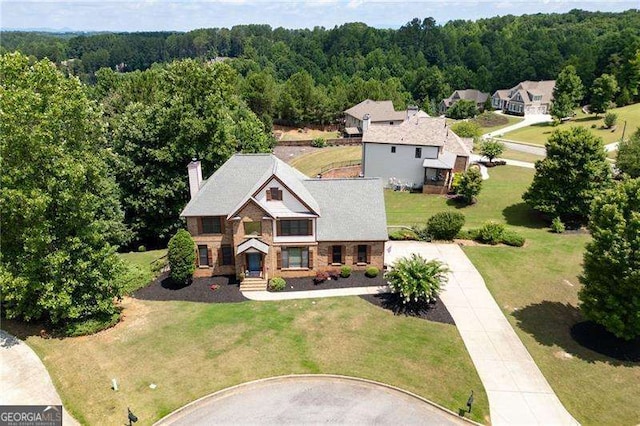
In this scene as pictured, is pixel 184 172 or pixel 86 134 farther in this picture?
pixel 184 172

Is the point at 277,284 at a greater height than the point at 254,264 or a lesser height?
lesser

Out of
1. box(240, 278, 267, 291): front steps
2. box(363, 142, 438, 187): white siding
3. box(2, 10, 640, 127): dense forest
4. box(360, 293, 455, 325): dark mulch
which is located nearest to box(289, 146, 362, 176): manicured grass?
box(363, 142, 438, 187): white siding

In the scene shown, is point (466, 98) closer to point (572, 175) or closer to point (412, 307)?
point (572, 175)

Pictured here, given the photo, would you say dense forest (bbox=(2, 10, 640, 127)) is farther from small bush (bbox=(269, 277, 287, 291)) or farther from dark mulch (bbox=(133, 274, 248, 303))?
small bush (bbox=(269, 277, 287, 291))

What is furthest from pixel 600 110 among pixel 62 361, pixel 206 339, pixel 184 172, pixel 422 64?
pixel 62 361

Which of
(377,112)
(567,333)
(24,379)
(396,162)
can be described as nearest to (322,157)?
(396,162)

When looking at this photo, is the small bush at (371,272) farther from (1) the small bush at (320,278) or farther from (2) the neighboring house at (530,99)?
(2) the neighboring house at (530,99)

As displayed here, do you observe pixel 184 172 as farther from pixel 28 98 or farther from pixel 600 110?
pixel 600 110
